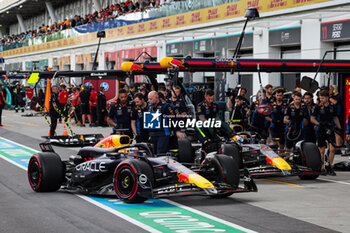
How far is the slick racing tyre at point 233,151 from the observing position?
11508 millimetres

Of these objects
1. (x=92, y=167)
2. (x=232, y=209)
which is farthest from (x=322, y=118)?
(x=92, y=167)

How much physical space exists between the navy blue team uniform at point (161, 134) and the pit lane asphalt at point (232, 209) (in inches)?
72.1

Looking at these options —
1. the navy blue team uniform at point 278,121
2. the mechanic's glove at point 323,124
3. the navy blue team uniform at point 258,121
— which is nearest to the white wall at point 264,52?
the navy blue team uniform at point 258,121

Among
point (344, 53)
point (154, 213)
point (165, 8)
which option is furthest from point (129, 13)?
point (154, 213)

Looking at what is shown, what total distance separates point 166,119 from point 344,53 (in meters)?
9.57

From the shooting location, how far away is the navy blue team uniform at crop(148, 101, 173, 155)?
37.9 ft

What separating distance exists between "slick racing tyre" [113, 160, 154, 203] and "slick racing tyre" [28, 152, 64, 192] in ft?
4.01

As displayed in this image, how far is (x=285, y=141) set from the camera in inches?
560

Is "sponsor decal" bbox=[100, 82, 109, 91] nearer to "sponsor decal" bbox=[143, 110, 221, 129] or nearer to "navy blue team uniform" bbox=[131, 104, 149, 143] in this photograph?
"navy blue team uniform" bbox=[131, 104, 149, 143]

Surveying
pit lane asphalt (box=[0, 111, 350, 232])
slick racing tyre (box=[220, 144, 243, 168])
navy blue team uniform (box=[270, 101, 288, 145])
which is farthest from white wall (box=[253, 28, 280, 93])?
slick racing tyre (box=[220, 144, 243, 168])

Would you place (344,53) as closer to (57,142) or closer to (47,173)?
(57,142)

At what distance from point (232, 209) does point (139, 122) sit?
4365 millimetres

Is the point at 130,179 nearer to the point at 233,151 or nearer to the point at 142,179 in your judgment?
the point at 142,179

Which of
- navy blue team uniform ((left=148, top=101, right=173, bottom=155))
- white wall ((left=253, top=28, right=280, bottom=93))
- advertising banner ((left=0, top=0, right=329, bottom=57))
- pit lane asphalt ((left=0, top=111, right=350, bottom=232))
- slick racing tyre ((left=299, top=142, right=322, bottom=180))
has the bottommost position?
pit lane asphalt ((left=0, top=111, right=350, bottom=232))
